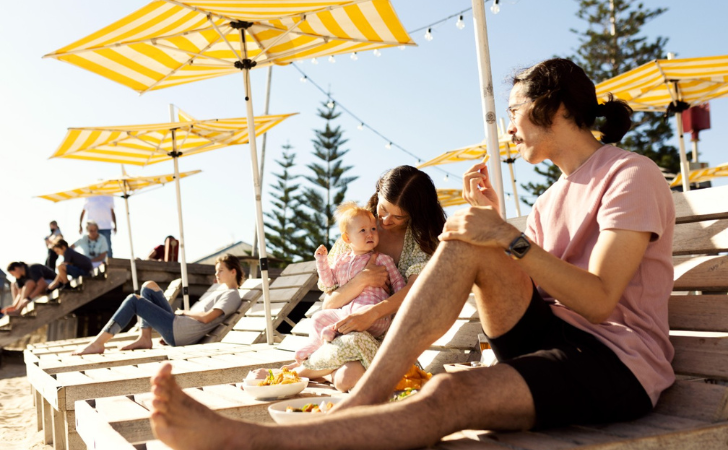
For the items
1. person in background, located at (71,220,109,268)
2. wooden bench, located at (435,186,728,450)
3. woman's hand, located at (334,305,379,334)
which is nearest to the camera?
wooden bench, located at (435,186,728,450)

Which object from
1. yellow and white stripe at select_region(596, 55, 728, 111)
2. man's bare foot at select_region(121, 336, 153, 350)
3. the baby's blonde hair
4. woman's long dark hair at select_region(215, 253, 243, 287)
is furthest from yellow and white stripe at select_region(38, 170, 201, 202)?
the baby's blonde hair

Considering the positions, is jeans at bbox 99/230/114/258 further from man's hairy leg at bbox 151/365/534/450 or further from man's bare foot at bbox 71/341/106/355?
man's hairy leg at bbox 151/365/534/450

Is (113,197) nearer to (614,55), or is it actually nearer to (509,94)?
(509,94)

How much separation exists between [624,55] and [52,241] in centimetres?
2009

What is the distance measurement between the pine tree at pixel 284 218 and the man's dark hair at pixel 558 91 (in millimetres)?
25002

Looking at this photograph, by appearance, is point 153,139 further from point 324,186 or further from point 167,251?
point 324,186

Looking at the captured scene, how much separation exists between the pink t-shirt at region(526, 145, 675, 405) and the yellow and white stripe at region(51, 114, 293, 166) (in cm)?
602

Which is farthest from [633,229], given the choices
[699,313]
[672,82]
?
[672,82]

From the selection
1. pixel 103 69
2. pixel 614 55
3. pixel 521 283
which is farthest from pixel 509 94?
pixel 614 55

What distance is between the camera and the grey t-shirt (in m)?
5.95

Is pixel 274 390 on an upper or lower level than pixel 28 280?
upper

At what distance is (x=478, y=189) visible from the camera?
6.83 ft

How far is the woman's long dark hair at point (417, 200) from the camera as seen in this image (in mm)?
2898

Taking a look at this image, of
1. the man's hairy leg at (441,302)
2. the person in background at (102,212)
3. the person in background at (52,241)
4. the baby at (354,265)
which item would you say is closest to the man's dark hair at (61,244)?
the person in background at (52,241)
